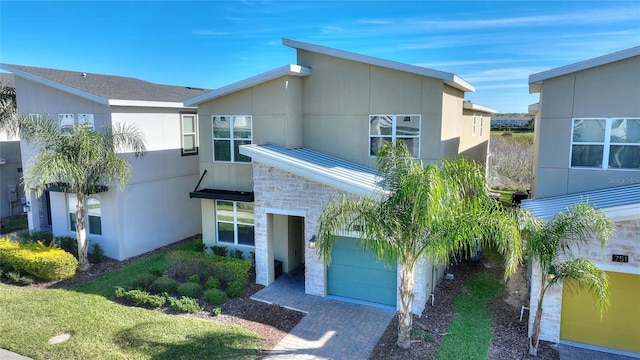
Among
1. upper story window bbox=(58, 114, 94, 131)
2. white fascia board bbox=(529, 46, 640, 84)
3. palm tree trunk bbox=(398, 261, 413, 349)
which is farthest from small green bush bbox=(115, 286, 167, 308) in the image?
white fascia board bbox=(529, 46, 640, 84)

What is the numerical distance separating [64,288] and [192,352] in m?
6.67

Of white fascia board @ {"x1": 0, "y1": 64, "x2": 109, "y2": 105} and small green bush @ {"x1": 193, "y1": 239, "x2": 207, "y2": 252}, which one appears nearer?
white fascia board @ {"x1": 0, "y1": 64, "x2": 109, "y2": 105}

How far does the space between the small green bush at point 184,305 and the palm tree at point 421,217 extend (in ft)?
14.8

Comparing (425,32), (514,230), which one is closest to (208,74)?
(425,32)

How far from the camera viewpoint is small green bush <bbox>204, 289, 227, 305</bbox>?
11.8 m

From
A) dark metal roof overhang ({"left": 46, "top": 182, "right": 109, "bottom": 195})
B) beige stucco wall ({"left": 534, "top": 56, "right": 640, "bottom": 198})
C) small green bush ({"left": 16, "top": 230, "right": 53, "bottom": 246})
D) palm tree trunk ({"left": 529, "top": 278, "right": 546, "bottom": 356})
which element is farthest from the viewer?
small green bush ({"left": 16, "top": 230, "right": 53, "bottom": 246})

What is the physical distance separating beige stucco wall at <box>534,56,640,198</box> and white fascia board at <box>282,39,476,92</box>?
8.54 ft

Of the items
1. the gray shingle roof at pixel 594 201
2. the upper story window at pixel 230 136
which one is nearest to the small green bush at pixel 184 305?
the upper story window at pixel 230 136

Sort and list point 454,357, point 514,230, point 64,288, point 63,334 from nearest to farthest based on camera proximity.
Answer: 1. point 514,230
2. point 454,357
3. point 63,334
4. point 64,288

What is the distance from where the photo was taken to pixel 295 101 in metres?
14.6

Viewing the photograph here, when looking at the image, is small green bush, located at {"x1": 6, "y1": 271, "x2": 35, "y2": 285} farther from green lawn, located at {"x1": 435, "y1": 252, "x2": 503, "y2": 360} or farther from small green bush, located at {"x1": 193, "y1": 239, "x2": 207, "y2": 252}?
green lawn, located at {"x1": 435, "y1": 252, "x2": 503, "y2": 360}

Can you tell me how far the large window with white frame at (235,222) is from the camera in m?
15.4

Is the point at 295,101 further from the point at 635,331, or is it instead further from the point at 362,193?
the point at 635,331

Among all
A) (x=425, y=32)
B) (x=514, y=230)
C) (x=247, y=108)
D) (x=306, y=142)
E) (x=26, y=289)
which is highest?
(x=425, y=32)
